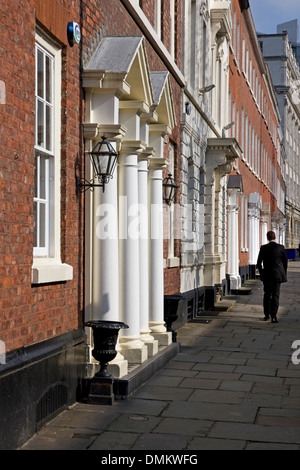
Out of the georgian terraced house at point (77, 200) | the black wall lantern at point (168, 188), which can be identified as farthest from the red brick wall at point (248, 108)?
the black wall lantern at point (168, 188)

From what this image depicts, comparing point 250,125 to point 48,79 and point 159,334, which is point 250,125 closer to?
point 159,334

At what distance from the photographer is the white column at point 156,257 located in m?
10.5

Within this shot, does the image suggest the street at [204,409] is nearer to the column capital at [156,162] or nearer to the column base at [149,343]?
the column base at [149,343]

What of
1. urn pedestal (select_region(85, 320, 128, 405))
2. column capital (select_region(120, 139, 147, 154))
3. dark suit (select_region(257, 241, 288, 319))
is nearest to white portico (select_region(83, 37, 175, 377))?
column capital (select_region(120, 139, 147, 154))

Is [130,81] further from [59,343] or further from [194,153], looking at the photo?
[194,153]

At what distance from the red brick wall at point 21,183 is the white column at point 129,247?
1491mm

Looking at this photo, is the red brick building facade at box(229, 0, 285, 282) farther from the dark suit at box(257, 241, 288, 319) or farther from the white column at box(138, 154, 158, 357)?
the white column at box(138, 154, 158, 357)

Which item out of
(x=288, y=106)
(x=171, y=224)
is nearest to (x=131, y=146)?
(x=171, y=224)

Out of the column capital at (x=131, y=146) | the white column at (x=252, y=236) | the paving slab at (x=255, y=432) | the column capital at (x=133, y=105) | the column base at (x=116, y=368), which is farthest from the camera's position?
the white column at (x=252, y=236)

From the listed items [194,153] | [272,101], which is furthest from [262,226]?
[194,153]

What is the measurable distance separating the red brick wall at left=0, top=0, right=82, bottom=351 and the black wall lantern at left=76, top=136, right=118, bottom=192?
51 centimetres

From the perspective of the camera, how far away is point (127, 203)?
8.62 metres

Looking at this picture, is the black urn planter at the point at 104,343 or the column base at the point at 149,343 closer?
the black urn planter at the point at 104,343

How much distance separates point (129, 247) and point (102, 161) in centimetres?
138
